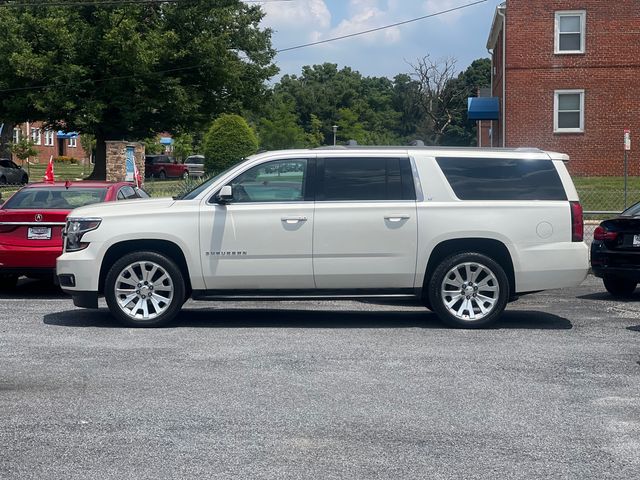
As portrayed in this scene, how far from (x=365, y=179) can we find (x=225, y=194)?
148 centimetres

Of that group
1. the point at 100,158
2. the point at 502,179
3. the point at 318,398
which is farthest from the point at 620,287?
the point at 100,158

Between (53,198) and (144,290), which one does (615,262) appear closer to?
(144,290)

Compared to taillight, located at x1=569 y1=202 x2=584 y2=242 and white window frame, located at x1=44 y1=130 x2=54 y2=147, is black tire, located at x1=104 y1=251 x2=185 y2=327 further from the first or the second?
white window frame, located at x1=44 y1=130 x2=54 y2=147

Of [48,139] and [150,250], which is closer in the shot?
[150,250]

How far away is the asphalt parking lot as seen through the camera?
576cm

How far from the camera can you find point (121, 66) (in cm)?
4366

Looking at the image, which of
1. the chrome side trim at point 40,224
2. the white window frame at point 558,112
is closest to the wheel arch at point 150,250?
the chrome side trim at point 40,224

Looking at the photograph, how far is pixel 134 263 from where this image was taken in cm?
1045

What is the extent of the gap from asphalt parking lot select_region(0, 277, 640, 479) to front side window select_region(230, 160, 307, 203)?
137 cm

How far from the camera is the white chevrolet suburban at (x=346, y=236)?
34.2 ft

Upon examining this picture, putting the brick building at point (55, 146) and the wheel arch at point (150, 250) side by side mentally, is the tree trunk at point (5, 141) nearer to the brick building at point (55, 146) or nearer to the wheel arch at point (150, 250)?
the brick building at point (55, 146)

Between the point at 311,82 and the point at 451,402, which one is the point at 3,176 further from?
the point at 311,82

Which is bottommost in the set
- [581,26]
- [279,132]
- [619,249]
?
[619,249]

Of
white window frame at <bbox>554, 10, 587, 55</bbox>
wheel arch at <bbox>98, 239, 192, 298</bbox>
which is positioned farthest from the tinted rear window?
white window frame at <bbox>554, 10, 587, 55</bbox>
